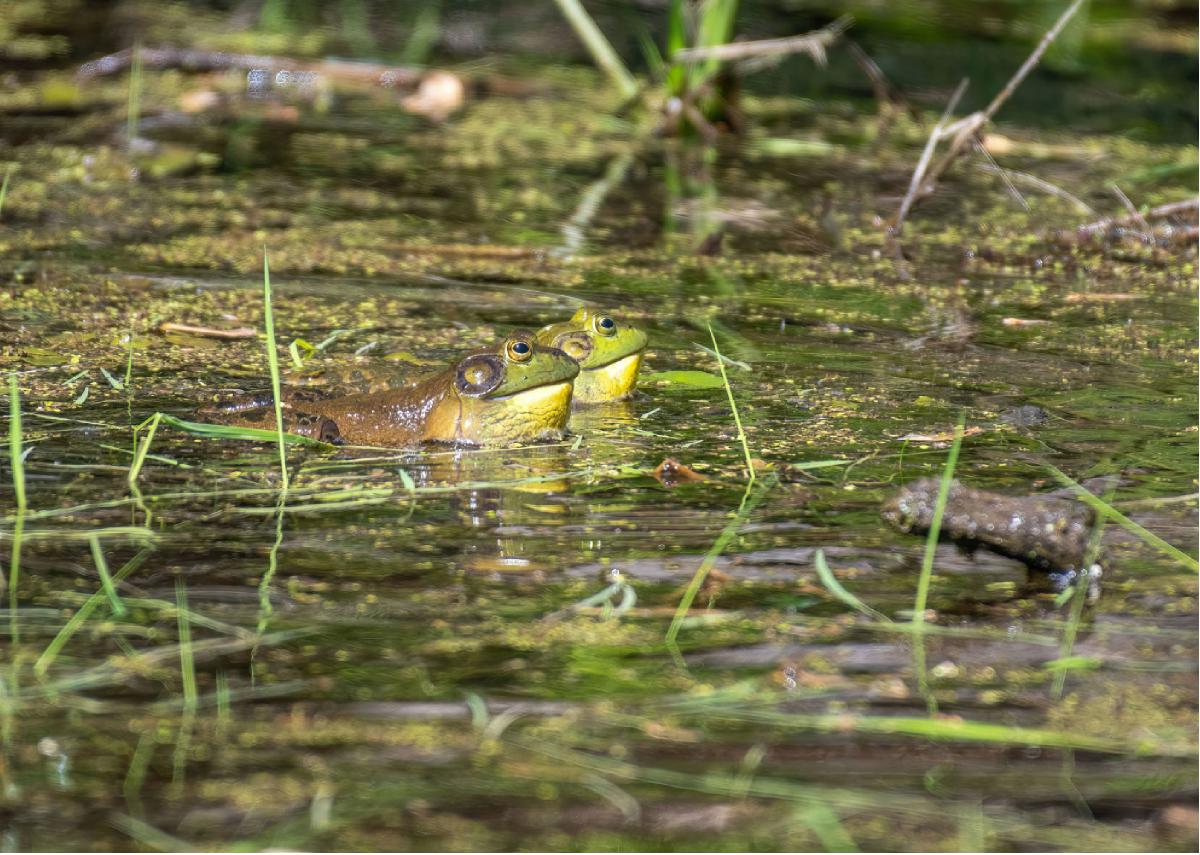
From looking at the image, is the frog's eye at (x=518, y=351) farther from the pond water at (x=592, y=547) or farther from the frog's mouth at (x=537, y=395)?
the pond water at (x=592, y=547)

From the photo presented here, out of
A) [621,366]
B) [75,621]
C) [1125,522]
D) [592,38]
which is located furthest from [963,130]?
[75,621]

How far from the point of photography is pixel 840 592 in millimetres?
3406

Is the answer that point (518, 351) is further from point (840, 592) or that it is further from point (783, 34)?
point (783, 34)

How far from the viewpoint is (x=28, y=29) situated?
36.4 feet

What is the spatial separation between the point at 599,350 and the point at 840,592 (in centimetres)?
179

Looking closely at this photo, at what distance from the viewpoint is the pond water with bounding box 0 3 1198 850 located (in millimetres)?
2666

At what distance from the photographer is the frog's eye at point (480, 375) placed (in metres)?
4.54

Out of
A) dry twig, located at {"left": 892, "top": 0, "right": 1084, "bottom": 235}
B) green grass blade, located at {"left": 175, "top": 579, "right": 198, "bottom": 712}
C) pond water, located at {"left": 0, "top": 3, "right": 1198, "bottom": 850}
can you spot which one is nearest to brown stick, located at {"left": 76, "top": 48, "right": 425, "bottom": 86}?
pond water, located at {"left": 0, "top": 3, "right": 1198, "bottom": 850}

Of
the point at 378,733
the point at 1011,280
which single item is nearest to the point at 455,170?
the point at 1011,280

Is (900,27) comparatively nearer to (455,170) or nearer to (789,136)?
(789,136)

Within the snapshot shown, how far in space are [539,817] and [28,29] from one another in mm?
10026

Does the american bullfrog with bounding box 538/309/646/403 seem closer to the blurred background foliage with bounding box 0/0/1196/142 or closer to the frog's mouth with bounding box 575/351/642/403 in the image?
the frog's mouth with bounding box 575/351/642/403

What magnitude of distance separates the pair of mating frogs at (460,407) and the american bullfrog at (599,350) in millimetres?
275

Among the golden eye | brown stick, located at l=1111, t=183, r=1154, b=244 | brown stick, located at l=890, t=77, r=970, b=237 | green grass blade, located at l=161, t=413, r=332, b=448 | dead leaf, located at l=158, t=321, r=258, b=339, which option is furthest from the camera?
brown stick, located at l=1111, t=183, r=1154, b=244
